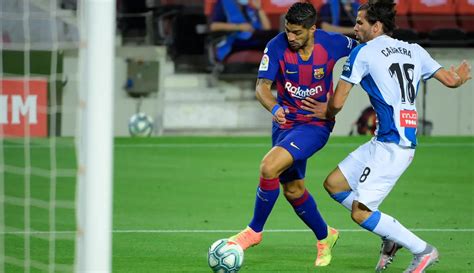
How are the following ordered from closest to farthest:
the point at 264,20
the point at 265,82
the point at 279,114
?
the point at 279,114 < the point at 265,82 < the point at 264,20

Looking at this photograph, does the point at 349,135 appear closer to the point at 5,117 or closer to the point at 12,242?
the point at 5,117

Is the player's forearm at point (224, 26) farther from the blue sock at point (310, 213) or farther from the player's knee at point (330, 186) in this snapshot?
the player's knee at point (330, 186)

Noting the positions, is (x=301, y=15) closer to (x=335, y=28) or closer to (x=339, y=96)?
(x=339, y=96)

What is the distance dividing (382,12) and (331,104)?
62 cm

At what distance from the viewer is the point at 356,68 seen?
6.55m

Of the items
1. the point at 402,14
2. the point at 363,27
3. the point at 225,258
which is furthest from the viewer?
the point at 402,14

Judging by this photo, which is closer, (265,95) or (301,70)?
(265,95)

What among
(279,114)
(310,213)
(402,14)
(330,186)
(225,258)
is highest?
(402,14)

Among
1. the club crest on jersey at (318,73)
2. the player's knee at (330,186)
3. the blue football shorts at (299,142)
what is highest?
the club crest on jersey at (318,73)

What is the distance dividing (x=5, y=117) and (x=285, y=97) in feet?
26.3

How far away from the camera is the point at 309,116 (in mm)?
7297

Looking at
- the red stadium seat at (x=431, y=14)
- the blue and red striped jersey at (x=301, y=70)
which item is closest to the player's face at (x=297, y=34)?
the blue and red striped jersey at (x=301, y=70)

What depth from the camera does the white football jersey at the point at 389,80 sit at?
659 cm

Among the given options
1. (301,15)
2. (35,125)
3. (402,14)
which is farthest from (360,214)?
(402,14)
